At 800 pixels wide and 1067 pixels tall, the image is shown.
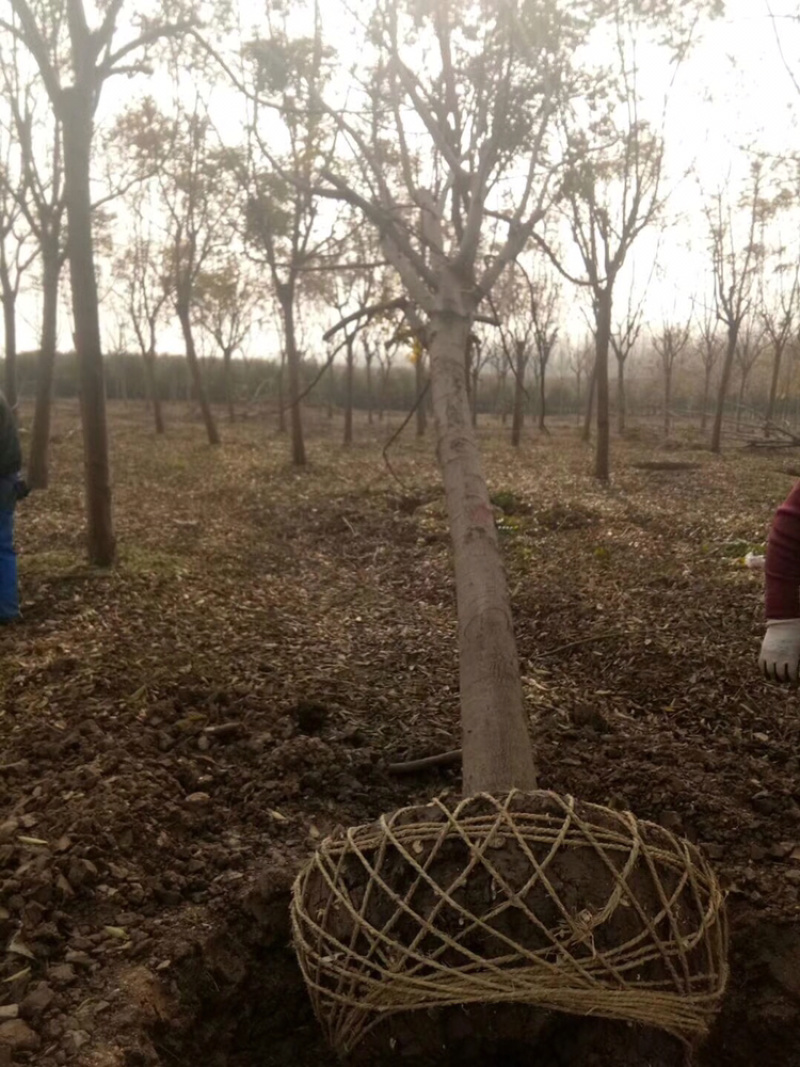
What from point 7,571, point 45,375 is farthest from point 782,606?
point 45,375

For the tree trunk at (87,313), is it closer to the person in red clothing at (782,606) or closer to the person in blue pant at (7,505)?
the person in blue pant at (7,505)

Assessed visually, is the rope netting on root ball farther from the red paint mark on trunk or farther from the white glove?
the red paint mark on trunk

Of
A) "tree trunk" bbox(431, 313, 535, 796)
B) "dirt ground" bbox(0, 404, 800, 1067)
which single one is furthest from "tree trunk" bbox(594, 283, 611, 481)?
"tree trunk" bbox(431, 313, 535, 796)

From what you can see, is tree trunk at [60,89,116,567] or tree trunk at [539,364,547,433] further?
tree trunk at [539,364,547,433]

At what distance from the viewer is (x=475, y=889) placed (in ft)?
6.90

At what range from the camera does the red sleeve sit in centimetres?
228

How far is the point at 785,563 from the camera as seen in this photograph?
7.63 ft

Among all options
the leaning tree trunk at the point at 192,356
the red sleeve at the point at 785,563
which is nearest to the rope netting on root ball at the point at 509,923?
the red sleeve at the point at 785,563

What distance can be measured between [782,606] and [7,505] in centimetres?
459

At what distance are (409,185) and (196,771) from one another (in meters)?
3.78

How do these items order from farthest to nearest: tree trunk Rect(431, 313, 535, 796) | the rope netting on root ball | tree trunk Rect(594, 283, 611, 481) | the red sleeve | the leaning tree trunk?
1. the leaning tree trunk
2. tree trunk Rect(594, 283, 611, 481)
3. tree trunk Rect(431, 313, 535, 796)
4. the red sleeve
5. the rope netting on root ball

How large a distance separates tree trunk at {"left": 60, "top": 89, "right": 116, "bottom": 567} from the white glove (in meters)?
5.30

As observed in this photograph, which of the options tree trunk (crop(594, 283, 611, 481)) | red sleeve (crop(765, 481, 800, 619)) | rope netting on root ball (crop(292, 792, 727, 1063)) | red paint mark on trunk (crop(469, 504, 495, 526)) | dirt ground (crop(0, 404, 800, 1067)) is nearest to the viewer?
rope netting on root ball (crop(292, 792, 727, 1063))

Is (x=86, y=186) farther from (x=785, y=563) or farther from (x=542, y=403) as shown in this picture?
(x=542, y=403)
